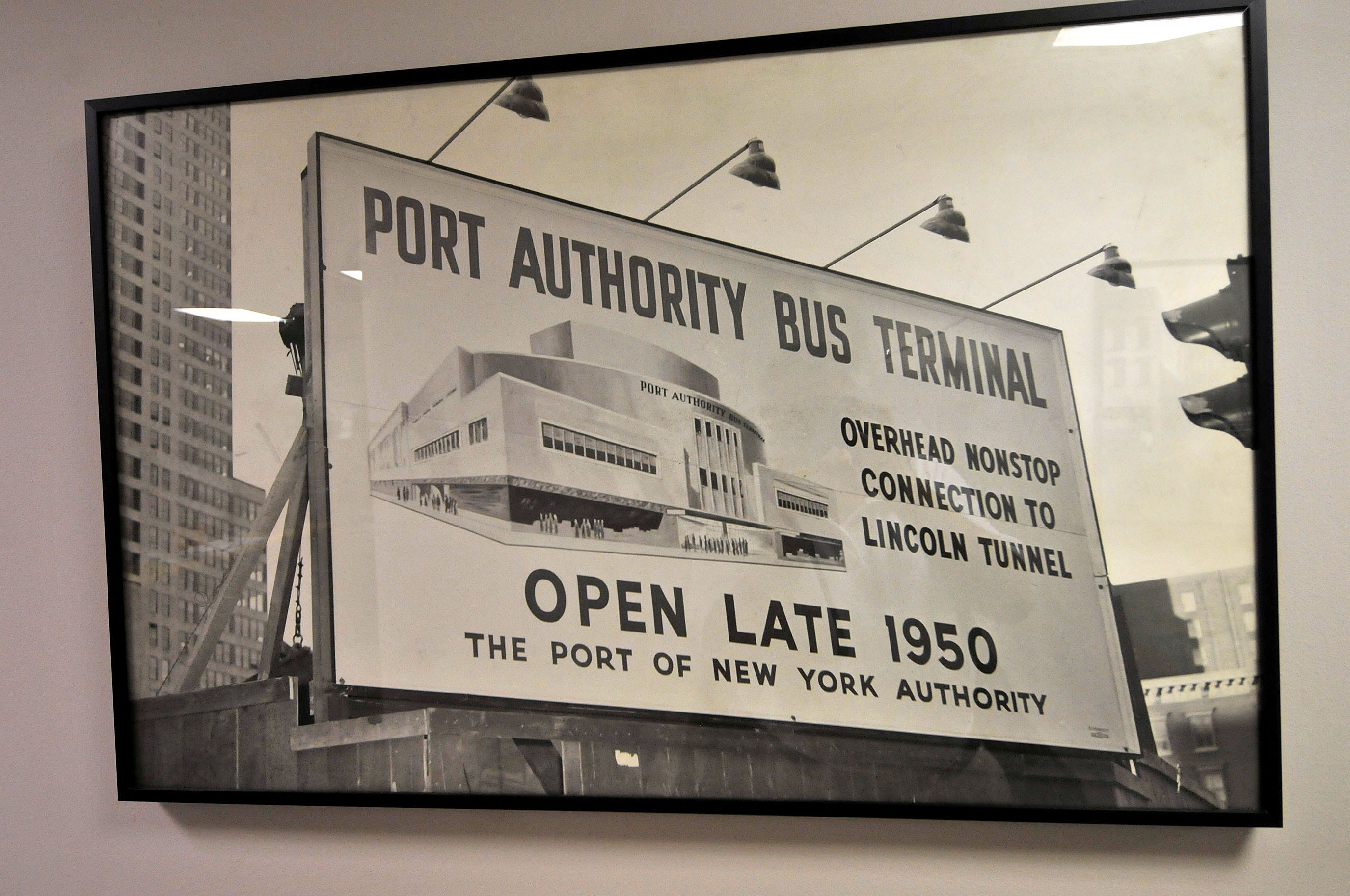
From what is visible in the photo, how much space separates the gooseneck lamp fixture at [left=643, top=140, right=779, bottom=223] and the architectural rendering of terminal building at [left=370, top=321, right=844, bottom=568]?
0.78ft

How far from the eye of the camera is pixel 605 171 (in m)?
1.07

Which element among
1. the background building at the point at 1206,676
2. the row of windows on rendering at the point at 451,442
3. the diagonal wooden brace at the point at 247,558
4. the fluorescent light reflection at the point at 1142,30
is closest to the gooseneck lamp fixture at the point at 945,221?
the fluorescent light reflection at the point at 1142,30

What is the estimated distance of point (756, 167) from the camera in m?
1.04

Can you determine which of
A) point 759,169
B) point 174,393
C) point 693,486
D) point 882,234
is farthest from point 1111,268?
point 174,393

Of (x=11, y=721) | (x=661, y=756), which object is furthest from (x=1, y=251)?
(x=661, y=756)

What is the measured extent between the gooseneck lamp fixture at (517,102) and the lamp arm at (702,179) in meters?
0.19

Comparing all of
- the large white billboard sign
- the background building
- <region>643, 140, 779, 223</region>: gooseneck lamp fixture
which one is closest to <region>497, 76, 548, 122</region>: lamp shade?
the large white billboard sign

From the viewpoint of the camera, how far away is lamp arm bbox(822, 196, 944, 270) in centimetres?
101

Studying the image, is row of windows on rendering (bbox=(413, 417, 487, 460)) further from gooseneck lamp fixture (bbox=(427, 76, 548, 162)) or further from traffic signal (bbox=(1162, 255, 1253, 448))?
traffic signal (bbox=(1162, 255, 1253, 448))

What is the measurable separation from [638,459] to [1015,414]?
1.48 ft

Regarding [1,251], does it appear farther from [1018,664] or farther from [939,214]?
[1018,664]

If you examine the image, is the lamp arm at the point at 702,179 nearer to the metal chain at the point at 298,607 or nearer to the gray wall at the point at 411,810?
the gray wall at the point at 411,810

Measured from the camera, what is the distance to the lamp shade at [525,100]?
3.56 feet

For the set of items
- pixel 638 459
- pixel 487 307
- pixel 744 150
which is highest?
pixel 744 150
